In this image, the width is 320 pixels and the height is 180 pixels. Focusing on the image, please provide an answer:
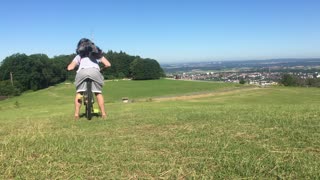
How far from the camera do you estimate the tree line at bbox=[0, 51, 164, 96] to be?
108625 mm

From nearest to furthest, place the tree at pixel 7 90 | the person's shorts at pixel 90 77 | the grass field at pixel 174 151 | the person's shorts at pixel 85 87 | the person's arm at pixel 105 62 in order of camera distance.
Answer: the grass field at pixel 174 151 → the person's shorts at pixel 90 77 → the person's shorts at pixel 85 87 → the person's arm at pixel 105 62 → the tree at pixel 7 90

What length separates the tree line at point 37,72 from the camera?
109 meters

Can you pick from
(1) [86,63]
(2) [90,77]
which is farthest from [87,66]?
(2) [90,77]

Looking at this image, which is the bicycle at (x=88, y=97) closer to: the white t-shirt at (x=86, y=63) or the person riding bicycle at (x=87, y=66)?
the person riding bicycle at (x=87, y=66)

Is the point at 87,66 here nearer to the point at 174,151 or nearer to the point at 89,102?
the point at 89,102

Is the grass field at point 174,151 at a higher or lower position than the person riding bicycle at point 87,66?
lower

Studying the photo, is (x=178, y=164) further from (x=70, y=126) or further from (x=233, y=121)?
(x=70, y=126)

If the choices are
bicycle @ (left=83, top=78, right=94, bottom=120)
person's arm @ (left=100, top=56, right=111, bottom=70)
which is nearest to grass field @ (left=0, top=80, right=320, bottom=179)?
bicycle @ (left=83, top=78, right=94, bottom=120)

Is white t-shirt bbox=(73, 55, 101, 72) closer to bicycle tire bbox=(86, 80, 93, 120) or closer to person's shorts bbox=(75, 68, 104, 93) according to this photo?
person's shorts bbox=(75, 68, 104, 93)

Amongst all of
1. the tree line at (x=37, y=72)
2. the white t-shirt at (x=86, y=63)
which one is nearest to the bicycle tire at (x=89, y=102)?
the white t-shirt at (x=86, y=63)

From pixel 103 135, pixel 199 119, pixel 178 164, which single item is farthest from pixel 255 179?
pixel 199 119

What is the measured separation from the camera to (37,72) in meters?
114

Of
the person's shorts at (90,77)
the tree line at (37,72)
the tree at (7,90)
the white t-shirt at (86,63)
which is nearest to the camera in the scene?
the person's shorts at (90,77)

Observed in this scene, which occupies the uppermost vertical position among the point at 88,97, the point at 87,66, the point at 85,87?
the point at 87,66
